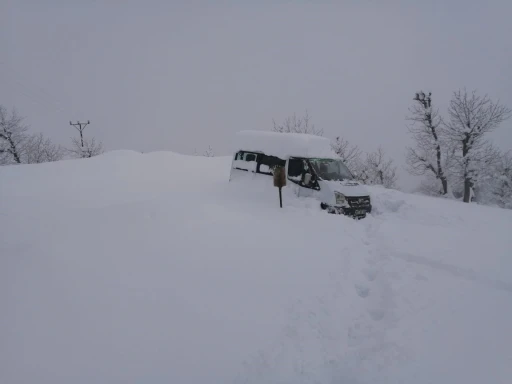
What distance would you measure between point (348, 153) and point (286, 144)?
30667mm

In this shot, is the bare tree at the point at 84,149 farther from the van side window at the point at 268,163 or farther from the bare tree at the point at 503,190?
the bare tree at the point at 503,190

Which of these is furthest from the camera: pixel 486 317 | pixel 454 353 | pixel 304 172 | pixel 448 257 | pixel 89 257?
pixel 304 172

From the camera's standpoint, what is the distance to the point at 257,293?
3.45 meters

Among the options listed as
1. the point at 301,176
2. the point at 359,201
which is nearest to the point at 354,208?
the point at 359,201

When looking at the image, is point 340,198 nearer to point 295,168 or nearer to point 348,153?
point 295,168

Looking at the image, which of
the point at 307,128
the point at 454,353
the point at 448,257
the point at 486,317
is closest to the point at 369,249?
the point at 448,257

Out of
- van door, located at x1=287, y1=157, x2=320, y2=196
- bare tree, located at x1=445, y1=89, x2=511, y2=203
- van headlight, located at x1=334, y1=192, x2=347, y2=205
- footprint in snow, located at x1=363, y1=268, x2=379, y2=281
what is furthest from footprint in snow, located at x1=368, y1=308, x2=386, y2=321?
bare tree, located at x1=445, y1=89, x2=511, y2=203

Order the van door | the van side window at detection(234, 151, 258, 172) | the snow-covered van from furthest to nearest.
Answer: the van side window at detection(234, 151, 258, 172), the van door, the snow-covered van

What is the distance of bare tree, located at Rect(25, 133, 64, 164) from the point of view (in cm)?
3380

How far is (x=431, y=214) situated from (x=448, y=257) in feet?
12.0

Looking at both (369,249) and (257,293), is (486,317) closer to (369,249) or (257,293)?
(369,249)

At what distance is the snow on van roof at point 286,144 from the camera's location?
8844mm

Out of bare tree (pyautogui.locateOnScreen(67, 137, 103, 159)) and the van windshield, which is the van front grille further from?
bare tree (pyautogui.locateOnScreen(67, 137, 103, 159))

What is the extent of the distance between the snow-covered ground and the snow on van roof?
3462mm
